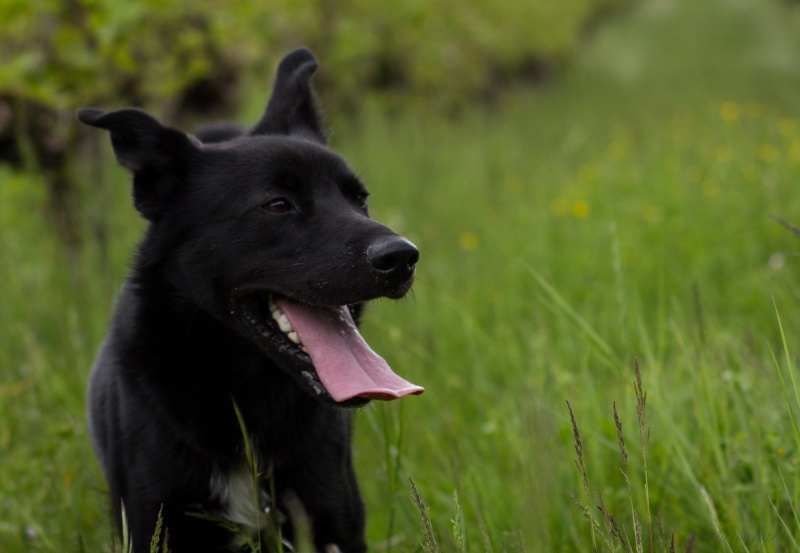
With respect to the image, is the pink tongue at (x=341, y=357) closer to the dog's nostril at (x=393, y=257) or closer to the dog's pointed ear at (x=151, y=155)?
the dog's nostril at (x=393, y=257)

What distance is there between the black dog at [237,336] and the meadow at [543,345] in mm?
166

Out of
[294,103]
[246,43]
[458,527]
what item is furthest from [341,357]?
[246,43]

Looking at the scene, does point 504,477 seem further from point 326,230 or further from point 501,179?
point 501,179

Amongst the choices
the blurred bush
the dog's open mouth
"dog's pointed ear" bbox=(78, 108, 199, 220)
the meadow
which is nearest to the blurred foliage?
the blurred bush

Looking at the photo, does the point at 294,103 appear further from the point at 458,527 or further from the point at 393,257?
the point at 458,527

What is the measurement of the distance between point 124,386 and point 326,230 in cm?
71

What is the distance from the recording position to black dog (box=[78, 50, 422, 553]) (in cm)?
223

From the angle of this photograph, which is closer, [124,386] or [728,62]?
[124,386]

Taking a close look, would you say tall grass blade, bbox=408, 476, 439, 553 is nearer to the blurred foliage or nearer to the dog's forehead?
the dog's forehead

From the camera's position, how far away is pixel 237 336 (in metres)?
2.44

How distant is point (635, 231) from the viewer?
5.51 metres

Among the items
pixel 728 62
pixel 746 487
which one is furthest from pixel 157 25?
pixel 728 62

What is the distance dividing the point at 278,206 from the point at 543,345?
1.35 metres

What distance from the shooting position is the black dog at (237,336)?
88.0 inches
